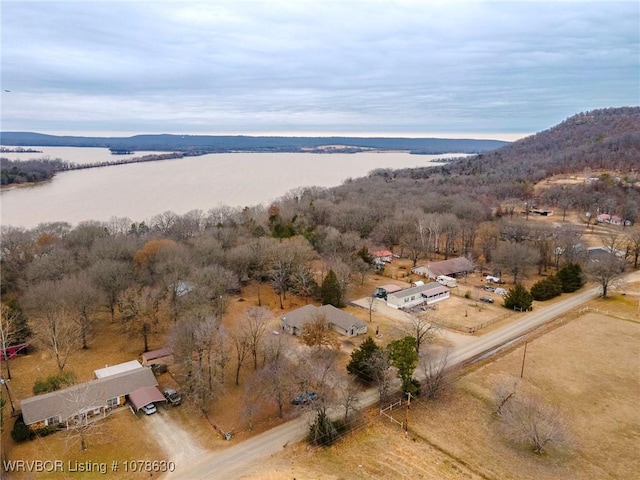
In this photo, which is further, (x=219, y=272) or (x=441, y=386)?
(x=219, y=272)

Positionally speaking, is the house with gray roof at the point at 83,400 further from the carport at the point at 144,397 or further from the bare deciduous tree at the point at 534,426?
the bare deciduous tree at the point at 534,426

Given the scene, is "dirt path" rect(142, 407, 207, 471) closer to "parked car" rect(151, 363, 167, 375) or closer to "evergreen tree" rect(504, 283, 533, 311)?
"parked car" rect(151, 363, 167, 375)

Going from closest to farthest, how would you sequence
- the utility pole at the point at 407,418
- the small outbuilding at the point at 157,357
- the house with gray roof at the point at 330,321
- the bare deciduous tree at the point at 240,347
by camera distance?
1. the utility pole at the point at 407,418
2. the bare deciduous tree at the point at 240,347
3. the small outbuilding at the point at 157,357
4. the house with gray roof at the point at 330,321

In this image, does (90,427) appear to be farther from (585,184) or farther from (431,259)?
(585,184)

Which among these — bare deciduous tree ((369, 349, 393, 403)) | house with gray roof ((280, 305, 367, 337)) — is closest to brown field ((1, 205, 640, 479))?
house with gray roof ((280, 305, 367, 337))

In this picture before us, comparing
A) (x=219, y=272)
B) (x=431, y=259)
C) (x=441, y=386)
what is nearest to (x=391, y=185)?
(x=431, y=259)

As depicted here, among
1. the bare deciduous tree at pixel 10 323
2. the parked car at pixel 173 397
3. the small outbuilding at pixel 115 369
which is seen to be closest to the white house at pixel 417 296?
the parked car at pixel 173 397

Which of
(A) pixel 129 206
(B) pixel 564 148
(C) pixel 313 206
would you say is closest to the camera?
(C) pixel 313 206
